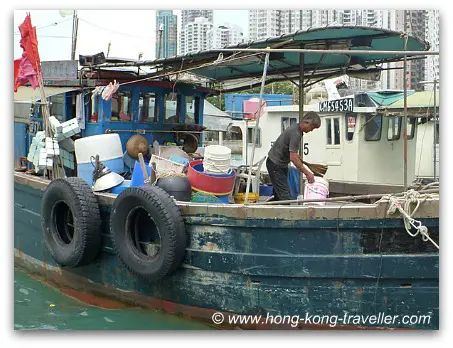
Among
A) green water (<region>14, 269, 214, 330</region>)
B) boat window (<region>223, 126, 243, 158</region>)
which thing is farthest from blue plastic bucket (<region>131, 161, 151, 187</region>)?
boat window (<region>223, 126, 243, 158</region>)

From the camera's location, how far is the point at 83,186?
24.6 ft

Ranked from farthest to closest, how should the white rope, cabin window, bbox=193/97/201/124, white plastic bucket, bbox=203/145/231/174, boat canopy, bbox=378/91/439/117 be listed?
boat canopy, bbox=378/91/439/117, cabin window, bbox=193/97/201/124, white plastic bucket, bbox=203/145/231/174, the white rope

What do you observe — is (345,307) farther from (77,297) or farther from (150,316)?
(77,297)

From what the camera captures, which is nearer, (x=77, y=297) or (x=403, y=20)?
(x=403, y=20)

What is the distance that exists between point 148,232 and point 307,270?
1.79 m

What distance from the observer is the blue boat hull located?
593cm

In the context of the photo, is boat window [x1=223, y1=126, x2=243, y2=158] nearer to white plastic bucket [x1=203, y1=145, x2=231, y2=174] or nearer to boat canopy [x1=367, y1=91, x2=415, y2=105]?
boat canopy [x1=367, y1=91, x2=415, y2=105]

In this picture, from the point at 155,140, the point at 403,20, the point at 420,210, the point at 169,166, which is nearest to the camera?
the point at 420,210

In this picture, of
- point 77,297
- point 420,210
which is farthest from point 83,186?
point 420,210

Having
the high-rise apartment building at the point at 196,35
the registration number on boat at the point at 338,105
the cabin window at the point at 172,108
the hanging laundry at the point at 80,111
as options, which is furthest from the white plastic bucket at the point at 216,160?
the registration number on boat at the point at 338,105

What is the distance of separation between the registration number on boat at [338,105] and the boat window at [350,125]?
16 centimetres

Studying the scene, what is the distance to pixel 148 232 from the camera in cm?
703

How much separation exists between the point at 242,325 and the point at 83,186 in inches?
92.9

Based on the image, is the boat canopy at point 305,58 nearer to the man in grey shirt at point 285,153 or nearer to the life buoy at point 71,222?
the man in grey shirt at point 285,153
